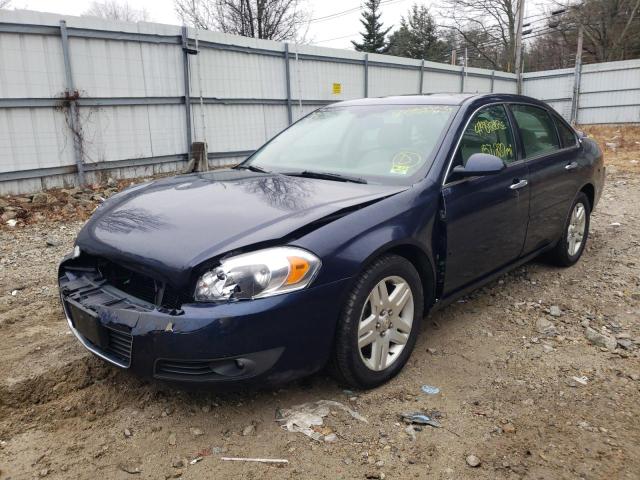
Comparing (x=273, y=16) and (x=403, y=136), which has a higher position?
(x=273, y=16)

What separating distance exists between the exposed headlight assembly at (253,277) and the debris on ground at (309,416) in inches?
26.7

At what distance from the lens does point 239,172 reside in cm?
352

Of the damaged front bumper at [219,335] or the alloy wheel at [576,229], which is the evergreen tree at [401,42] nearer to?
the alloy wheel at [576,229]

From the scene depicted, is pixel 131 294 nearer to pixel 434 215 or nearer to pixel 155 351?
pixel 155 351

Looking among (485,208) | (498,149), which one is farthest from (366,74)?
(485,208)

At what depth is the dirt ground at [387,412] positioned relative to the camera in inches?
83.7

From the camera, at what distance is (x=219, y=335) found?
210cm

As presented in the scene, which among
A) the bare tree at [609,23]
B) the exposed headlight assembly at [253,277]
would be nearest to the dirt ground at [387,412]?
the exposed headlight assembly at [253,277]

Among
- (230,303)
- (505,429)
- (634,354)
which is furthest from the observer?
(634,354)

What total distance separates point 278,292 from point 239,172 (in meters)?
Answer: 1.55

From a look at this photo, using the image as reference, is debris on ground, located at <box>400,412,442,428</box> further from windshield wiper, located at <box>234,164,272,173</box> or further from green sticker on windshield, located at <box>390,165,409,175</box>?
windshield wiper, located at <box>234,164,272,173</box>

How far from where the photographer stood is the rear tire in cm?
450

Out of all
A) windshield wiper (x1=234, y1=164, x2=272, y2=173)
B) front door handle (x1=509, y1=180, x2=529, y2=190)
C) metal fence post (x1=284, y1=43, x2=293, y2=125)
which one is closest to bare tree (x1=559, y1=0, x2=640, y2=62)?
metal fence post (x1=284, y1=43, x2=293, y2=125)

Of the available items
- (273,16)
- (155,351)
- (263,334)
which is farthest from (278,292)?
(273,16)
